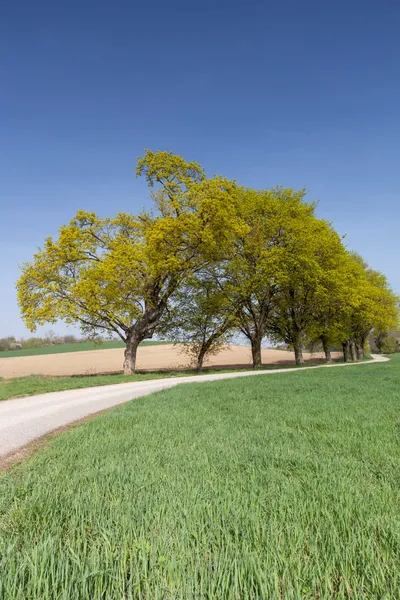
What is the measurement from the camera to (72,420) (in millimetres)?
10430

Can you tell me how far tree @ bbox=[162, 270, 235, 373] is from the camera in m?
33.2

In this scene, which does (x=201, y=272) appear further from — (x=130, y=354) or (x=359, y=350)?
(x=359, y=350)

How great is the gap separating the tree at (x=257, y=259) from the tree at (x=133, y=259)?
13.5ft

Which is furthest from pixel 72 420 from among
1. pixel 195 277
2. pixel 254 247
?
pixel 254 247

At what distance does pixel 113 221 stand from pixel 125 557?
30.6 m

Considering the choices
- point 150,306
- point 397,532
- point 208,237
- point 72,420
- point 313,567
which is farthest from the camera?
point 150,306

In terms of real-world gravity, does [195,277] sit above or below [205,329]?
above

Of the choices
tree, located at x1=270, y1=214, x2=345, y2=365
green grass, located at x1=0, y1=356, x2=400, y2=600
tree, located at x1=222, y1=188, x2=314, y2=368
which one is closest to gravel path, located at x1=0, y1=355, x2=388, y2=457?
green grass, located at x1=0, y1=356, x2=400, y2=600

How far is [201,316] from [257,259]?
7.40 meters

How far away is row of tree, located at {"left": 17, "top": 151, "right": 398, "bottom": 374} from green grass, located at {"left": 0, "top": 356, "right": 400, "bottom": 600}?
72.0ft

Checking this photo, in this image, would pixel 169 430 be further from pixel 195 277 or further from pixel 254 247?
pixel 254 247

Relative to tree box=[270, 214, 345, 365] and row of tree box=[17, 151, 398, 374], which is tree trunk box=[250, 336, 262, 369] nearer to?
row of tree box=[17, 151, 398, 374]

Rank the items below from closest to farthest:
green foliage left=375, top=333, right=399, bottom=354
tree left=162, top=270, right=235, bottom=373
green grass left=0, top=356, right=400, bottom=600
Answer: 1. green grass left=0, top=356, right=400, bottom=600
2. tree left=162, top=270, right=235, bottom=373
3. green foliage left=375, top=333, right=399, bottom=354

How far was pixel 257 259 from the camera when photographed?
34000mm
